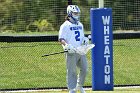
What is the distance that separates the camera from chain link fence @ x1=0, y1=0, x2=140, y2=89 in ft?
44.3

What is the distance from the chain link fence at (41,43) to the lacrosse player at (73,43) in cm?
209

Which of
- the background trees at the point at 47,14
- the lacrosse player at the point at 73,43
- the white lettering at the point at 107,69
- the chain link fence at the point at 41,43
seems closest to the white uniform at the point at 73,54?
the lacrosse player at the point at 73,43

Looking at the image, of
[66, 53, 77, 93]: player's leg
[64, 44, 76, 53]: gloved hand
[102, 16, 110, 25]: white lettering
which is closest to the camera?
[64, 44, 76, 53]: gloved hand

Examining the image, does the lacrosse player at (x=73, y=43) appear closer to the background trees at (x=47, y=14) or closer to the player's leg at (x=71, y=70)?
the player's leg at (x=71, y=70)

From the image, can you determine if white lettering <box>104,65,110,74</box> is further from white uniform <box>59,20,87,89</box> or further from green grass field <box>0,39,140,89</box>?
green grass field <box>0,39,140,89</box>

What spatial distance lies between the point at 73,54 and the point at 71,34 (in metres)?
0.35

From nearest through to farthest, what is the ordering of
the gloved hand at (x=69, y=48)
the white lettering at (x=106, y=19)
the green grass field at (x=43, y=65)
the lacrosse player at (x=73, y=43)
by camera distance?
1. the gloved hand at (x=69, y=48)
2. the lacrosse player at (x=73, y=43)
3. the white lettering at (x=106, y=19)
4. the green grass field at (x=43, y=65)

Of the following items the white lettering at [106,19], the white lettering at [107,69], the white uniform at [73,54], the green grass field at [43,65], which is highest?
the white lettering at [106,19]

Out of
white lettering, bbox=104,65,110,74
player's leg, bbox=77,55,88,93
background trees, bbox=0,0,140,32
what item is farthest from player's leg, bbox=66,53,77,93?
background trees, bbox=0,0,140,32

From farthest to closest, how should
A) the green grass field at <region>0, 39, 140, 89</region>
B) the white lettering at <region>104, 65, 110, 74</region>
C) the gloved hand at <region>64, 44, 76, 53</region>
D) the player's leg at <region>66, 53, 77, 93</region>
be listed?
the green grass field at <region>0, 39, 140, 89</region>
the white lettering at <region>104, 65, 110, 74</region>
the player's leg at <region>66, 53, 77, 93</region>
the gloved hand at <region>64, 44, 76, 53</region>

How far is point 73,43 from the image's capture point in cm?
1079

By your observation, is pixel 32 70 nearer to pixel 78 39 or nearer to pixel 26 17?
pixel 26 17

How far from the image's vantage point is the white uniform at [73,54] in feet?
35.3

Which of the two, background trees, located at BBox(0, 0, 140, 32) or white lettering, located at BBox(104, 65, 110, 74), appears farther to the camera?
background trees, located at BBox(0, 0, 140, 32)
